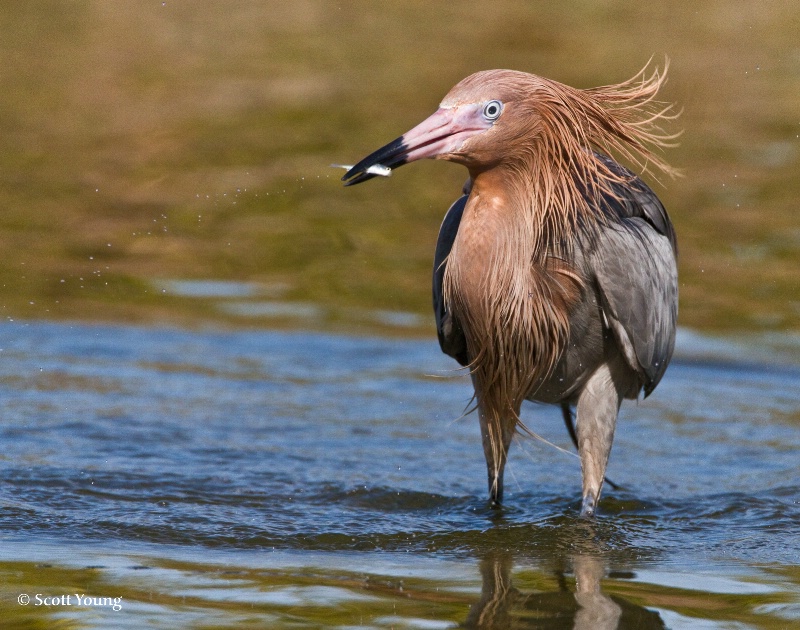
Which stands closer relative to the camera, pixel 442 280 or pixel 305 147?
pixel 442 280

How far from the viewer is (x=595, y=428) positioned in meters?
6.60

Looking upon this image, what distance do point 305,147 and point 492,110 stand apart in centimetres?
938

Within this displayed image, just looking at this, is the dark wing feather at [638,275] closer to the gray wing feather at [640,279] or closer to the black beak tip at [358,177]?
the gray wing feather at [640,279]

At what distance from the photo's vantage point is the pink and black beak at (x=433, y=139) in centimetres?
559

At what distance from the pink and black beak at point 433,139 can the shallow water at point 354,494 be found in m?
1.76

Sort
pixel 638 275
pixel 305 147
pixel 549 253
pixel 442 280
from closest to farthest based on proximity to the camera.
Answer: pixel 549 253, pixel 638 275, pixel 442 280, pixel 305 147

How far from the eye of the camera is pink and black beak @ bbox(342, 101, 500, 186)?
5.59 metres

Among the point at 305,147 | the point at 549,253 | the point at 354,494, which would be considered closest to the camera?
the point at 549,253

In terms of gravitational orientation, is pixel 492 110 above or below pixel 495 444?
above

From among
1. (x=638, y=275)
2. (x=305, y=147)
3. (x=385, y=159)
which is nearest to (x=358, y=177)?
(x=385, y=159)

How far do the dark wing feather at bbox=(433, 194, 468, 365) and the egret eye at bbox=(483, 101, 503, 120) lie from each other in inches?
35.3

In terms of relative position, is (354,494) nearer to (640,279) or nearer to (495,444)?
(495,444)

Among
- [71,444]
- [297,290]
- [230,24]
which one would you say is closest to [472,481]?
[71,444]

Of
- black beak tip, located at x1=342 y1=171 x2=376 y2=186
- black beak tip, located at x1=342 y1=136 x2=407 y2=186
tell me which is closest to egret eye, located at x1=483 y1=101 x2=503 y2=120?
black beak tip, located at x1=342 y1=136 x2=407 y2=186
